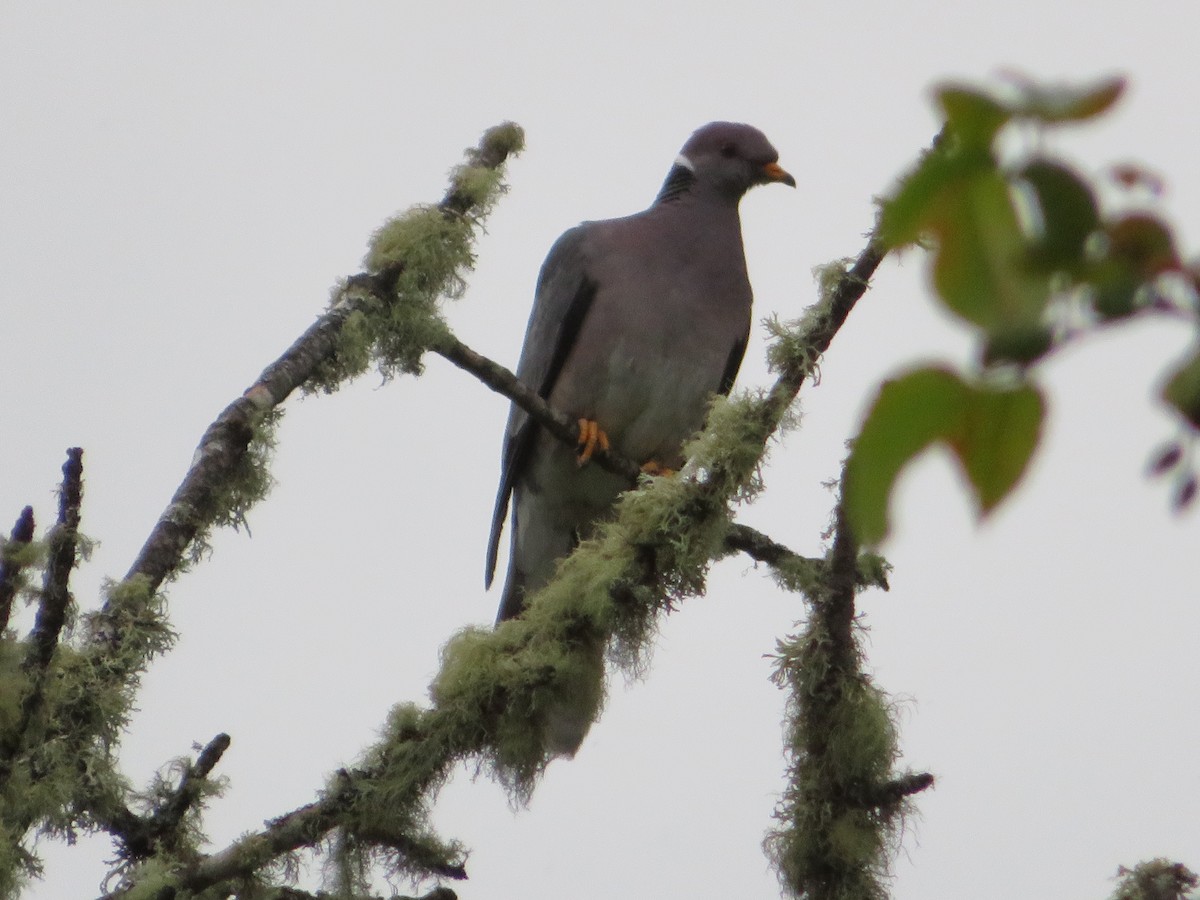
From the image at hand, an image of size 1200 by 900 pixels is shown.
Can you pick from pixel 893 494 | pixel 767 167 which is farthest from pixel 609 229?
pixel 893 494

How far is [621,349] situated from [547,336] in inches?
12.7

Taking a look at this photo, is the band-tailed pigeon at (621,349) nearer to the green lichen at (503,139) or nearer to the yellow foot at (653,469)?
the yellow foot at (653,469)

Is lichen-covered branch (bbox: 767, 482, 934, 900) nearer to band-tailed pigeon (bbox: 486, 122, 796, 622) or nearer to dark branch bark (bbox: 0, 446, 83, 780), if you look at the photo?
dark branch bark (bbox: 0, 446, 83, 780)

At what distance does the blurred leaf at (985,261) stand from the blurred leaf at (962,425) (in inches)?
1.2

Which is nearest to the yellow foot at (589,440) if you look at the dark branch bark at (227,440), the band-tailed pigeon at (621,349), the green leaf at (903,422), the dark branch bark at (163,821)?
the band-tailed pigeon at (621,349)

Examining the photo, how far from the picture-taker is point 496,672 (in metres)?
2.94

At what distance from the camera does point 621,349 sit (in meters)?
→ 4.84

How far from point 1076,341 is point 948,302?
5 centimetres

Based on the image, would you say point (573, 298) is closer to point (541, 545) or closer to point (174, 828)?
point (541, 545)

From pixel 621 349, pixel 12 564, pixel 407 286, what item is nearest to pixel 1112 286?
pixel 12 564

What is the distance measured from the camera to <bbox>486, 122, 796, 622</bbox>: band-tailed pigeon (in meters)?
4.84

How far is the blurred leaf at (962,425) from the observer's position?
57 cm

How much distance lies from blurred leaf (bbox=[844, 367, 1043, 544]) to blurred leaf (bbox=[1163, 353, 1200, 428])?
5 cm

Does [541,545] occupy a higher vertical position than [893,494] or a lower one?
higher
